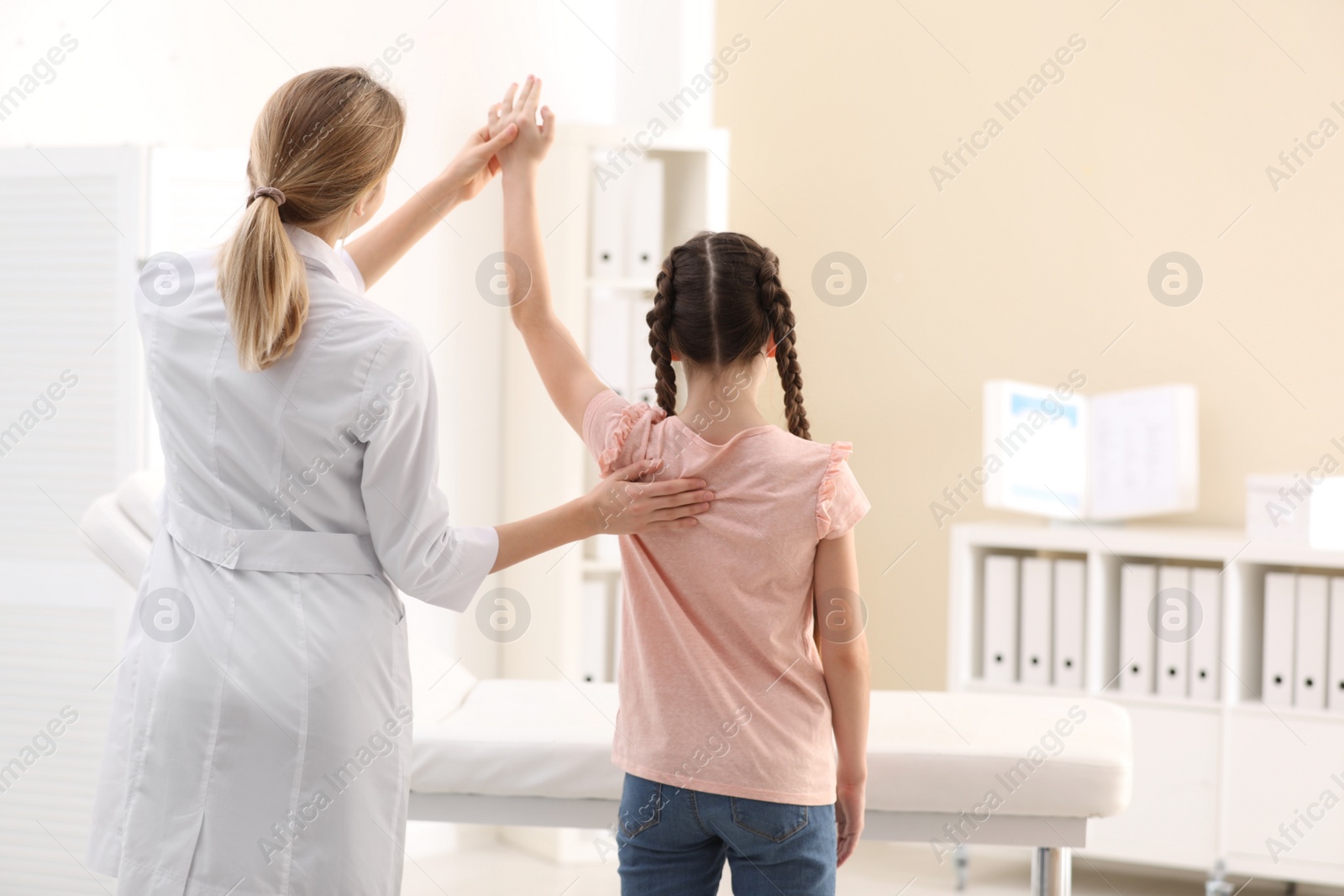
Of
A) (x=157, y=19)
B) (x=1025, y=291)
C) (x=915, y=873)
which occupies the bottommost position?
(x=915, y=873)

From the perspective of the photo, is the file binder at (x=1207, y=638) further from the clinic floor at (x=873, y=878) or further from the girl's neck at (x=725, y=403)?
the girl's neck at (x=725, y=403)

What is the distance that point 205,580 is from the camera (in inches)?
44.1

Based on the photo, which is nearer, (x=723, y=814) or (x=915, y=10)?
(x=723, y=814)

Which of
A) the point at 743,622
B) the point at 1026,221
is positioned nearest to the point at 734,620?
the point at 743,622

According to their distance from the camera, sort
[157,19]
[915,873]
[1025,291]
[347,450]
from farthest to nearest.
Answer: [1025,291] → [915,873] → [157,19] → [347,450]

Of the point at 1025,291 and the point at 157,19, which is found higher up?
the point at 157,19

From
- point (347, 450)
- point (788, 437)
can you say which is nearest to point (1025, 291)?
point (788, 437)

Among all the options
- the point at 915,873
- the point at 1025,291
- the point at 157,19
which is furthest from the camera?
the point at 1025,291

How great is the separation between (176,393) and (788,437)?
59 cm

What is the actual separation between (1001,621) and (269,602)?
2180 millimetres

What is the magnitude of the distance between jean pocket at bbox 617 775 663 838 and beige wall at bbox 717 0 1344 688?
2.27 meters

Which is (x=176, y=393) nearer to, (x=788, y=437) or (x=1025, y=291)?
(x=788, y=437)

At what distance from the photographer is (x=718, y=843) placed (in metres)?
1.21

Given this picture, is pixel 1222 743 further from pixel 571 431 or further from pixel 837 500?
pixel 837 500
